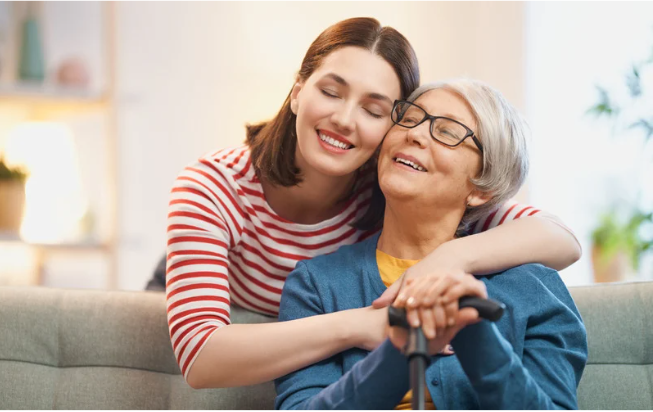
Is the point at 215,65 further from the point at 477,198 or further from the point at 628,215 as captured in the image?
the point at 477,198

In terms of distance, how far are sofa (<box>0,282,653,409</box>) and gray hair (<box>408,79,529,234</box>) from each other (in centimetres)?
40

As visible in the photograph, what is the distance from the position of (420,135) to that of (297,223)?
1.36 ft

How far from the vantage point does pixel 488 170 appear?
5.19 feet

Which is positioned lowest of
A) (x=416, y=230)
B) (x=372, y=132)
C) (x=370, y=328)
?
(x=370, y=328)

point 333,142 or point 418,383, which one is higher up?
point 333,142

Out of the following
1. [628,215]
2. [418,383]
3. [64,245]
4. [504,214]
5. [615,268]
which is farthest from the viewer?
[64,245]

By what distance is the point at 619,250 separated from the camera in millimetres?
3143

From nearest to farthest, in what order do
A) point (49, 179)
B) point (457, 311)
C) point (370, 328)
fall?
point (457, 311)
point (370, 328)
point (49, 179)

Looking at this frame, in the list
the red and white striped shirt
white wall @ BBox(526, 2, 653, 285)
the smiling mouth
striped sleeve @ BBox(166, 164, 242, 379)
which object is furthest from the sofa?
white wall @ BBox(526, 2, 653, 285)

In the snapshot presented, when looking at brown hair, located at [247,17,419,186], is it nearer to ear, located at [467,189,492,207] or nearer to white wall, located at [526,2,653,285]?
ear, located at [467,189,492,207]

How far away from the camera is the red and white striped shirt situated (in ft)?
4.99

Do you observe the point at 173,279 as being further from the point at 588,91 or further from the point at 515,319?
the point at 588,91

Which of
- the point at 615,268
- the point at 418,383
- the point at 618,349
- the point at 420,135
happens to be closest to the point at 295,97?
the point at 420,135

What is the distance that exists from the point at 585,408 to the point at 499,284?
450 mm
